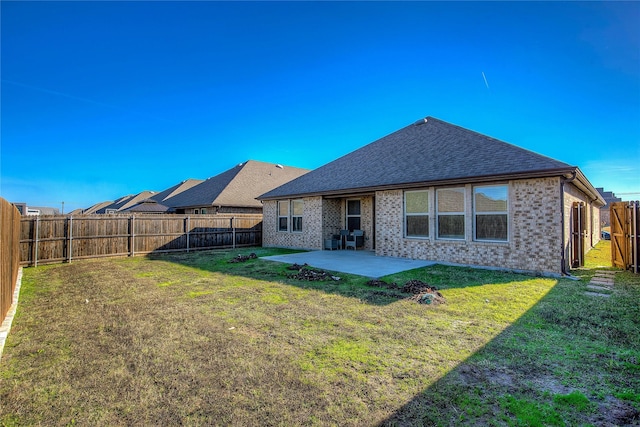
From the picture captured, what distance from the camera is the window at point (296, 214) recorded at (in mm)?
15953

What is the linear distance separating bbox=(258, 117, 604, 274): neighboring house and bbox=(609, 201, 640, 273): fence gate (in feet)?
2.88

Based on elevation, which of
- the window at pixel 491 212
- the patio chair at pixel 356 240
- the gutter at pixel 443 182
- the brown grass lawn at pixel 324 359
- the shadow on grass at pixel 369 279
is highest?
the gutter at pixel 443 182

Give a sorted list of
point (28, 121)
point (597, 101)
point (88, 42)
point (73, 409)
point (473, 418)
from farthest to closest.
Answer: point (28, 121)
point (597, 101)
point (88, 42)
point (73, 409)
point (473, 418)

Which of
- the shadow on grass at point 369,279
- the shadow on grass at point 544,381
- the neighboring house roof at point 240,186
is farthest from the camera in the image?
the neighboring house roof at point 240,186

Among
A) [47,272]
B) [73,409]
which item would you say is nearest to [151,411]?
[73,409]

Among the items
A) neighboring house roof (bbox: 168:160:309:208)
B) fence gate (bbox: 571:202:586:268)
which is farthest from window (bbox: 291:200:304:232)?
fence gate (bbox: 571:202:586:268)

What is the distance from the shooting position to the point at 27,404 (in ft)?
8.45

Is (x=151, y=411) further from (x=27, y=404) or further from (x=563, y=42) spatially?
(x=563, y=42)

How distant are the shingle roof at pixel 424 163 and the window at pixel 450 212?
0.61m

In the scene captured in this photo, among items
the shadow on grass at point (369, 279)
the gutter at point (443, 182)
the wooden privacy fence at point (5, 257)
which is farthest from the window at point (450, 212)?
the wooden privacy fence at point (5, 257)

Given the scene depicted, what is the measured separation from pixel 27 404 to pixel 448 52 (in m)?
15.1

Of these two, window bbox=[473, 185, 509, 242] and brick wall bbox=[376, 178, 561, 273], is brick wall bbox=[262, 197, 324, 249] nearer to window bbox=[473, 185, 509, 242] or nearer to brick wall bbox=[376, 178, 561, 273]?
brick wall bbox=[376, 178, 561, 273]

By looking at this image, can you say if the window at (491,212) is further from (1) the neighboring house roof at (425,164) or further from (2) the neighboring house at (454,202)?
(1) the neighboring house roof at (425,164)

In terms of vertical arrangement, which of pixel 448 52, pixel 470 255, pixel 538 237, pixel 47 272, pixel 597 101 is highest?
pixel 448 52
